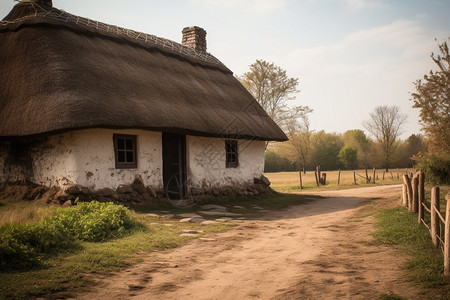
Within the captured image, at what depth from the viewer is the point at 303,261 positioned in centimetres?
491

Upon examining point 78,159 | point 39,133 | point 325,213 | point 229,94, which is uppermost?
point 229,94

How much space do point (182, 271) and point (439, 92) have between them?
17.3 m

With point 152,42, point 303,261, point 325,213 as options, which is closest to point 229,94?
point 152,42

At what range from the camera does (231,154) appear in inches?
535

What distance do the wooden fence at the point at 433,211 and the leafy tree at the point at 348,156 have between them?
4162cm

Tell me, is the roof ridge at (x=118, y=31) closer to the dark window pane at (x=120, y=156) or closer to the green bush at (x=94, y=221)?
the dark window pane at (x=120, y=156)

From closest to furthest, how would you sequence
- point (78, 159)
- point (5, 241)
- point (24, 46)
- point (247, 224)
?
1. point (5, 241)
2. point (247, 224)
3. point (78, 159)
4. point (24, 46)

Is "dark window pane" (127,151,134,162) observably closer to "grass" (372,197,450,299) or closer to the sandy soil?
the sandy soil

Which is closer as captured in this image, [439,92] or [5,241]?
[5,241]

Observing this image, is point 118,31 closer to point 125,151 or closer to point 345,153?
point 125,151

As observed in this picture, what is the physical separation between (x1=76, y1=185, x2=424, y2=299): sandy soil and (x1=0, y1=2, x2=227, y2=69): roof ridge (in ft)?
27.0

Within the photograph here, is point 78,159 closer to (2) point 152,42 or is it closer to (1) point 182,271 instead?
(1) point 182,271

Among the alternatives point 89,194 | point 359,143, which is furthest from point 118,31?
point 359,143

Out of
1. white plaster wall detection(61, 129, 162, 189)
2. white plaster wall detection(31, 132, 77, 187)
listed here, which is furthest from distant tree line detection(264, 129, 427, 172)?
white plaster wall detection(31, 132, 77, 187)
